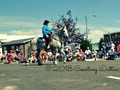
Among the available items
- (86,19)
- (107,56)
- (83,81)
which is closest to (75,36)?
(86,19)

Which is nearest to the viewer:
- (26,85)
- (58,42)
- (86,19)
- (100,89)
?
(100,89)

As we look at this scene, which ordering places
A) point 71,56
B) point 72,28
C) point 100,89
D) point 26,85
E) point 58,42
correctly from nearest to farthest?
point 100,89, point 26,85, point 58,42, point 71,56, point 72,28

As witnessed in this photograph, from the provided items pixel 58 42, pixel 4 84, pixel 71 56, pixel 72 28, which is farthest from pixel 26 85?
pixel 72 28

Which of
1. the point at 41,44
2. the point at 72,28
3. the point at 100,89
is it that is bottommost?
the point at 100,89

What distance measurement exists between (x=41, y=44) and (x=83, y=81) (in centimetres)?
975

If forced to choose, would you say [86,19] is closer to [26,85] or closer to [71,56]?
[71,56]

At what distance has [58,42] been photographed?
688 inches

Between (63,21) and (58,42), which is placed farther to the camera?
(63,21)

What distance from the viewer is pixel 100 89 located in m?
6.60

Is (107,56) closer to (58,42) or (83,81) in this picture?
(58,42)

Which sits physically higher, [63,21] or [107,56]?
[63,21]

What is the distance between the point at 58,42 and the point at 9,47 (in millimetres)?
49030

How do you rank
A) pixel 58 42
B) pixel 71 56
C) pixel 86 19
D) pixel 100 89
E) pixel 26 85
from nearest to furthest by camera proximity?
pixel 100 89 < pixel 26 85 < pixel 58 42 < pixel 71 56 < pixel 86 19

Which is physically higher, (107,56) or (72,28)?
(72,28)
